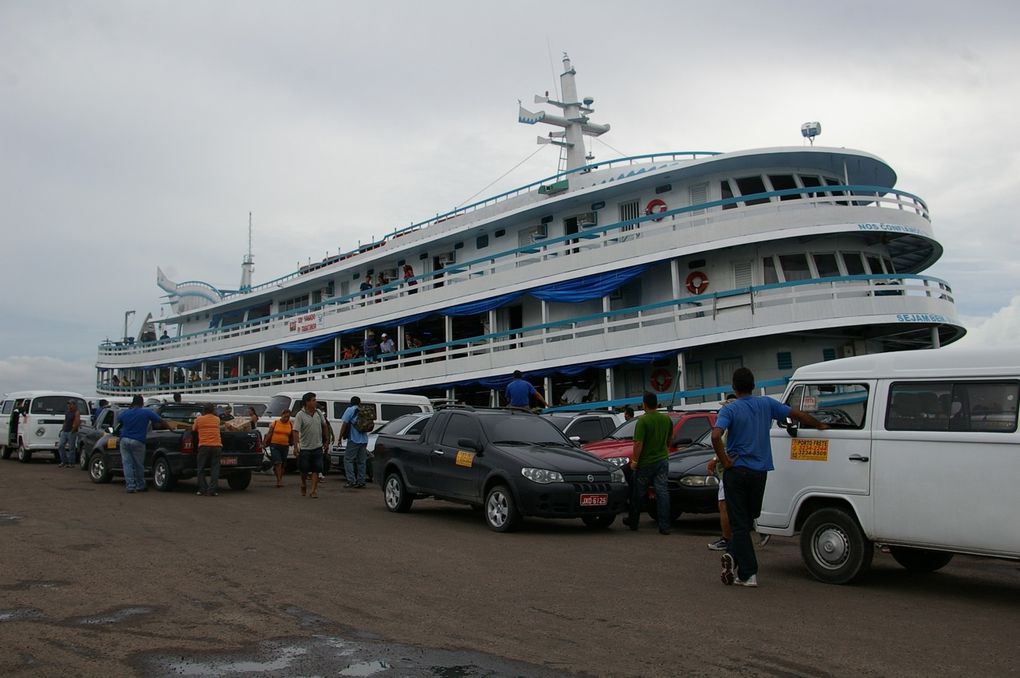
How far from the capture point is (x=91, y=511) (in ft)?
38.4

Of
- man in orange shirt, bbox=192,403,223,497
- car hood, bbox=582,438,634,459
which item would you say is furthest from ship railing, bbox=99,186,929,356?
man in orange shirt, bbox=192,403,223,497

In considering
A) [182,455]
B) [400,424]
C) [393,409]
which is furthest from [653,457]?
[393,409]

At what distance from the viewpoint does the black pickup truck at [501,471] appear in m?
10.3

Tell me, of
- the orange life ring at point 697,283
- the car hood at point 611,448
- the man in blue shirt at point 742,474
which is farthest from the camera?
the orange life ring at point 697,283

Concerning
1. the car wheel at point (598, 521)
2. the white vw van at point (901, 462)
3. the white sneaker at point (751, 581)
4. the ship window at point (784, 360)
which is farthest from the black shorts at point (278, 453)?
the white sneaker at point (751, 581)

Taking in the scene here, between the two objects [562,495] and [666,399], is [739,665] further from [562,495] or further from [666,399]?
[666,399]

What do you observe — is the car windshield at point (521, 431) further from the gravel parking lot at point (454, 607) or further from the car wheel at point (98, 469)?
the car wheel at point (98, 469)

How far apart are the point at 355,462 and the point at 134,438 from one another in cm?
403

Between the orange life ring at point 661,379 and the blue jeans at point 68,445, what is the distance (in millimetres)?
14366

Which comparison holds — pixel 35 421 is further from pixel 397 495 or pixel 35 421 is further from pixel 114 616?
pixel 114 616

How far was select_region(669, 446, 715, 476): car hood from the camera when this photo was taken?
456 inches

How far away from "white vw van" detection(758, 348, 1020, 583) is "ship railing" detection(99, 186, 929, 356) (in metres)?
13.0

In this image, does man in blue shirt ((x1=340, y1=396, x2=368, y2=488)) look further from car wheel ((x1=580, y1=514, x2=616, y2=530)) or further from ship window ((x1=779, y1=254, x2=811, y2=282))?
ship window ((x1=779, y1=254, x2=811, y2=282))

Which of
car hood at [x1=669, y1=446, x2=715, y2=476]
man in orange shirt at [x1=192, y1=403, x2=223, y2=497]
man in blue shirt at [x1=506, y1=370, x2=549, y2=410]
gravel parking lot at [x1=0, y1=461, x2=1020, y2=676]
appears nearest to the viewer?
gravel parking lot at [x1=0, y1=461, x2=1020, y2=676]
